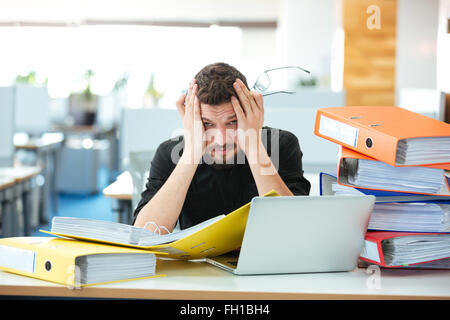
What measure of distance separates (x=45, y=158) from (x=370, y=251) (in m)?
3.70

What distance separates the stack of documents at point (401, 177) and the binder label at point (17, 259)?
1.89 ft

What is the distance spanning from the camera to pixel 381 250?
92cm

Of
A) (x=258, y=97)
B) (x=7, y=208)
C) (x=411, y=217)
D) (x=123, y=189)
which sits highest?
(x=258, y=97)

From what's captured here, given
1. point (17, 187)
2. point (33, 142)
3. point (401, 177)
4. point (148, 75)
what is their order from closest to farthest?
point (401, 177) → point (17, 187) → point (33, 142) → point (148, 75)

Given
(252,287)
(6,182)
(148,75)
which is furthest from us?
(148,75)

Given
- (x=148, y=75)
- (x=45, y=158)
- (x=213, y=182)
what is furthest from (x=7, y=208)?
(x=148, y=75)

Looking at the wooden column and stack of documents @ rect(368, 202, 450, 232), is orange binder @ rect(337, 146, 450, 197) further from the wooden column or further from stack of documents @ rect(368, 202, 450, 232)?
the wooden column

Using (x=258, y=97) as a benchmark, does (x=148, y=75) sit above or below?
above

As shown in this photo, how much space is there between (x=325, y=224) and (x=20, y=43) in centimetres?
987

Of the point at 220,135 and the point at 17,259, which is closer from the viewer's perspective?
the point at 17,259

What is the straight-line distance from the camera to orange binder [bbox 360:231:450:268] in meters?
0.92

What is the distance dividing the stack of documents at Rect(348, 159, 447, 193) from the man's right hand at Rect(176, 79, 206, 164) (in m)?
0.49

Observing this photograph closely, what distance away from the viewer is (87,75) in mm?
5555

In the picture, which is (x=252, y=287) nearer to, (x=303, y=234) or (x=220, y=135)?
(x=303, y=234)
